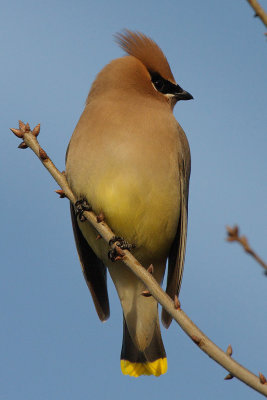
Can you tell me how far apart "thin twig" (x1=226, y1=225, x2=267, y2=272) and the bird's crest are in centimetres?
346

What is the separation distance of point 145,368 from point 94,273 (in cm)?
85

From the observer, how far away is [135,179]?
4.36m

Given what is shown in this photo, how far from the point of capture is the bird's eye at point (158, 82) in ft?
17.5

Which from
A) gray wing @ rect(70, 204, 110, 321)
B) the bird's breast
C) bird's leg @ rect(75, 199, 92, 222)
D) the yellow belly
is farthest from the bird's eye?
bird's leg @ rect(75, 199, 92, 222)

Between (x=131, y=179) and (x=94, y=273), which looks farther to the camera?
(x=94, y=273)

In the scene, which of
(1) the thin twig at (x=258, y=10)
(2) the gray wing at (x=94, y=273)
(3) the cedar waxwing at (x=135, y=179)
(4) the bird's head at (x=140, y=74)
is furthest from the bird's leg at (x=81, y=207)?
(1) the thin twig at (x=258, y=10)

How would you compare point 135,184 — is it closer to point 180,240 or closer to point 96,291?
point 180,240

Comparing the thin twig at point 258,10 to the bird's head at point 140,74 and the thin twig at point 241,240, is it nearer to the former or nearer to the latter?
the thin twig at point 241,240

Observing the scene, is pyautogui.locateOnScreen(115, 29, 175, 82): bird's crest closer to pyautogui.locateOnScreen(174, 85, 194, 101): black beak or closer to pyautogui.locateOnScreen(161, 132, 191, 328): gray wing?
pyautogui.locateOnScreen(174, 85, 194, 101): black beak

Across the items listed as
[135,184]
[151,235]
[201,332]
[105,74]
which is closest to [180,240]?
[151,235]

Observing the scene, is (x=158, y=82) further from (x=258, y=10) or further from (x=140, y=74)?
(x=258, y=10)

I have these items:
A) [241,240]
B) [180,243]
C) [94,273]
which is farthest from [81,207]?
[241,240]

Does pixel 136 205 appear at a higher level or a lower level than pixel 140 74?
lower

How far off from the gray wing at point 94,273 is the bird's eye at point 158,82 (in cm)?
127
